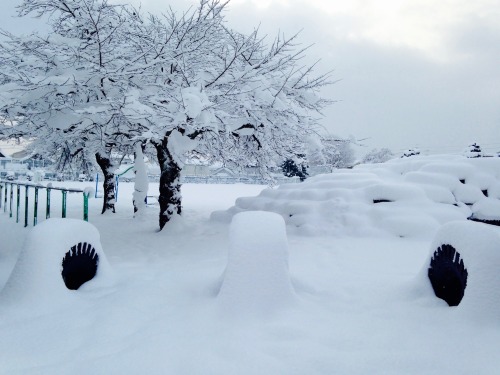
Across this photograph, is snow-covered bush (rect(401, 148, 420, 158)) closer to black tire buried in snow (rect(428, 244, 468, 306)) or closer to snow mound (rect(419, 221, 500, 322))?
black tire buried in snow (rect(428, 244, 468, 306))

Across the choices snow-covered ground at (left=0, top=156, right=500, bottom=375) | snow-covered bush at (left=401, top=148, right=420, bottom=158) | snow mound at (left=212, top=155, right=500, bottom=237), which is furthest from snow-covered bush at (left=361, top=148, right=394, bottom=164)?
snow-covered ground at (left=0, top=156, right=500, bottom=375)

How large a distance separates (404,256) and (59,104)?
6.46 meters

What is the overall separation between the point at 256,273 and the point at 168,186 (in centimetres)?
543

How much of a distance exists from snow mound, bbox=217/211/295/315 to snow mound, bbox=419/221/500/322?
146cm

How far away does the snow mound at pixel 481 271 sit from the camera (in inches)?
101

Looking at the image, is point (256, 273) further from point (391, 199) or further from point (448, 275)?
point (391, 199)

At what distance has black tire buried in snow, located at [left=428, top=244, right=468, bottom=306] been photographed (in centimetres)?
293

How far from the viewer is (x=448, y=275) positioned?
3115 mm

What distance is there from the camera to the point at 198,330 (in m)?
2.76

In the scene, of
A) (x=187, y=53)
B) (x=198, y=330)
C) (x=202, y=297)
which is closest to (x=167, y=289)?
(x=202, y=297)

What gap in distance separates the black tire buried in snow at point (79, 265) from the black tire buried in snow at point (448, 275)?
3643mm

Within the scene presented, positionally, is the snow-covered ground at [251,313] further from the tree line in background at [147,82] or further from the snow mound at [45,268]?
the tree line in background at [147,82]

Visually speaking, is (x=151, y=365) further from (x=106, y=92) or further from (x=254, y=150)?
(x=254, y=150)

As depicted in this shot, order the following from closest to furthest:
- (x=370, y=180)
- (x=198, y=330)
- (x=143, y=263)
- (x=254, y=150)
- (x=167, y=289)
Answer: (x=198, y=330) < (x=167, y=289) < (x=143, y=263) < (x=370, y=180) < (x=254, y=150)
